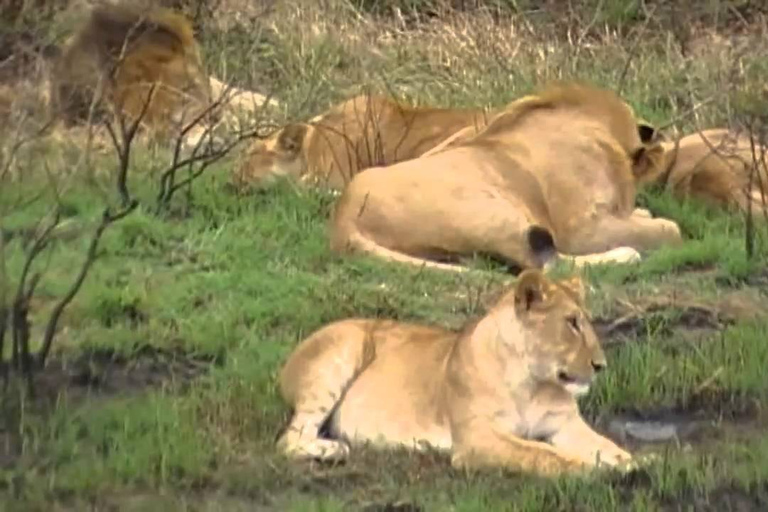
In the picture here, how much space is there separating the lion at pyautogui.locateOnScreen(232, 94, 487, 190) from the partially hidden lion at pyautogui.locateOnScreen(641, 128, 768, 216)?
0.88 meters

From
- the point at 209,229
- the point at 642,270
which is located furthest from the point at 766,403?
the point at 209,229

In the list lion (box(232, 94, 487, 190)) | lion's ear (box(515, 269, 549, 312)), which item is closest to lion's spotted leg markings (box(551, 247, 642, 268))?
lion (box(232, 94, 487, 190))

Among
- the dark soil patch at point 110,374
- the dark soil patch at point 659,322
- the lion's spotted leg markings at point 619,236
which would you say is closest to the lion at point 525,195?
the lion's spotted leg markings at point 619,236

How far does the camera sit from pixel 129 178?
8.61 m

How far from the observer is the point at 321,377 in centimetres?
563

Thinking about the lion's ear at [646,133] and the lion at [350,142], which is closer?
the lion's ear at [646,133]

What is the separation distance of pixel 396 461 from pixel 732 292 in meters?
2.14

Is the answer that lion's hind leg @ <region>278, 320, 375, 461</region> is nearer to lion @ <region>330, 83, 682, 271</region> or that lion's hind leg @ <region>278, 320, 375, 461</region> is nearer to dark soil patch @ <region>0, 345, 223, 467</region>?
dark soil patch @ <region>0, 345, 223, 467</region>

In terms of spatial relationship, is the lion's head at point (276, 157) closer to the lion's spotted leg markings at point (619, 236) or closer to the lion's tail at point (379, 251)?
the lion's tail at point (379, 251)

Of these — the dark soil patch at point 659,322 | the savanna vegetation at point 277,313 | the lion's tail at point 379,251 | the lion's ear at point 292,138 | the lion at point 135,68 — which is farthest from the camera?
the lion at point 135,68

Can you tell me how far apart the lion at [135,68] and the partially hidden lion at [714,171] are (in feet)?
7.67

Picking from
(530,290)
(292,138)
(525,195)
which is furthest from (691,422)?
(292,138)

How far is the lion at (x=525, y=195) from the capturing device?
24.8ft

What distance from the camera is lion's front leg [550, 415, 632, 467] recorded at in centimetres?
524
